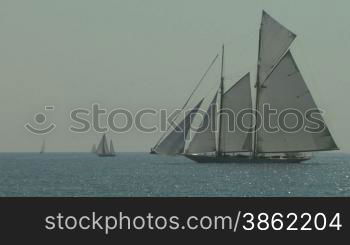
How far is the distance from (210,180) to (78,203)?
52.4 metres

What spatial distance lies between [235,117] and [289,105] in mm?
6853

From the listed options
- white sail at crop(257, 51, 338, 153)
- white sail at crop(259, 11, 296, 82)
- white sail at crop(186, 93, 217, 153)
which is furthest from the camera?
white sail at crop(259, 11, 296, 82)

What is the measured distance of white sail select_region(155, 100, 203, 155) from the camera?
83.4 meters

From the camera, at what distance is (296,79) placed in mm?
81125

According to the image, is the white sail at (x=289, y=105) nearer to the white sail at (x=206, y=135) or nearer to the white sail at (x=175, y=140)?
the white sail at (x=206, y=135)

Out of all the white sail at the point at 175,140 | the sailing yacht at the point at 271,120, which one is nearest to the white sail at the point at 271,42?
the sailing yacht at the point at 271,120

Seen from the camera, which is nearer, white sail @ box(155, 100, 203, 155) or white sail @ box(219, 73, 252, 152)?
white sail @ box(155, 100, 203, 155)

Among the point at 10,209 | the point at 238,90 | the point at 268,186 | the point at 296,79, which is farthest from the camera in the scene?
the point at 238,90

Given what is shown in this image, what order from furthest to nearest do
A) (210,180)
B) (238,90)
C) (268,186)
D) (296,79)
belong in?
(238,90)
(296,79)
(210,180)
(268,186)

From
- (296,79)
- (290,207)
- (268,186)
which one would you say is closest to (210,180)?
(268,186)

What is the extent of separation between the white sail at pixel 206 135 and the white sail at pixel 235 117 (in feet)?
6.20

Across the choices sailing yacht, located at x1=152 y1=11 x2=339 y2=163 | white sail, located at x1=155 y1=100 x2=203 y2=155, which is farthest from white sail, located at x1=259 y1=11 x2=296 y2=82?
white sail, located at x1=155 y1=100 x2=203 y2=155

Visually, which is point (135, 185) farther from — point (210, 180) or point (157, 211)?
point (157, 211)

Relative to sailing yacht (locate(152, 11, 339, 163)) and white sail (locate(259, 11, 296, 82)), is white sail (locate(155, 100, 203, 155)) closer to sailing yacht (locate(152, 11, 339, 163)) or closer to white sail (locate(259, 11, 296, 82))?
sailing yacht (locate(152, 11, 339, 163))
